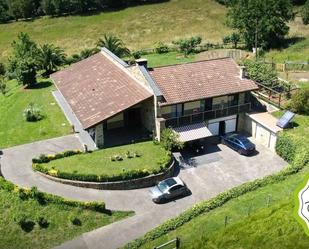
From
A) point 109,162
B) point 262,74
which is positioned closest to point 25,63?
point 109,162

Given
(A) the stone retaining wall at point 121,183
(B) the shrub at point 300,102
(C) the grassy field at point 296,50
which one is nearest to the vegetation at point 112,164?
(A) the stone retaining wall at point 121,183

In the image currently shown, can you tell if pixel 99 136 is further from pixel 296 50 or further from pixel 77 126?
pixel 296 50

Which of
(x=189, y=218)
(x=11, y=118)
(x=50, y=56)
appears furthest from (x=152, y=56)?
(x=189, y=218)

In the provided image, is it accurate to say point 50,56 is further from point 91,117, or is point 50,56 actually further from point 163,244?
point 163,244

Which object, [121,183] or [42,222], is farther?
[121,183]

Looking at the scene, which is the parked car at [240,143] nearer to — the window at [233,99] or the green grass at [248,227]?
the window at [233,99]

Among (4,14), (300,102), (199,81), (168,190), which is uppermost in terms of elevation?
(199,81)

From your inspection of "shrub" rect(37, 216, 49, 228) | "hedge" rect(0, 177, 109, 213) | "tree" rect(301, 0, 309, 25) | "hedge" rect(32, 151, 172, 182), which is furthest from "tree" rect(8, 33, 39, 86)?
"tree" rect(301, 0, 309, 25)
